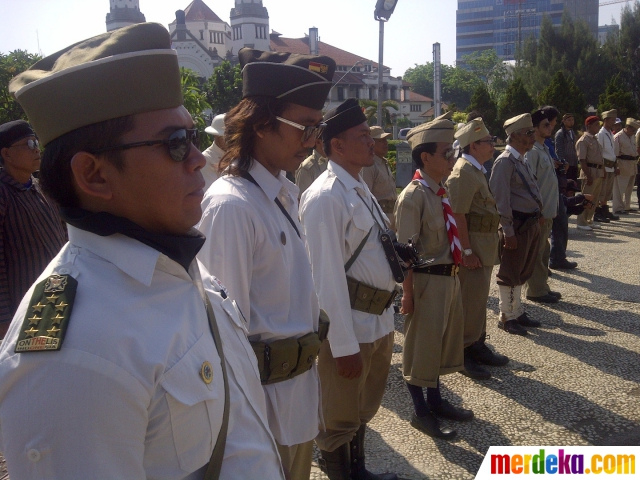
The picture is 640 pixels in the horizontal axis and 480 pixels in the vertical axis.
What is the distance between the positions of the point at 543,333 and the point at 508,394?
5.15 feet

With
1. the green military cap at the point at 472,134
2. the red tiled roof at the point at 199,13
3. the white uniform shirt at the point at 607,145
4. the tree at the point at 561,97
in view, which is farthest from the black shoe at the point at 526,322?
the red tiled roof at the point at 199,13

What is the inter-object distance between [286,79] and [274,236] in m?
0.71

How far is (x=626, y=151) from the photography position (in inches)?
496

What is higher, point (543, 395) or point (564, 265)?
point (564, 265)

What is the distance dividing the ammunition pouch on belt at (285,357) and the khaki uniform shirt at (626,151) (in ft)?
40.5

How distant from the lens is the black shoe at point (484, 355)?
5.13 metres

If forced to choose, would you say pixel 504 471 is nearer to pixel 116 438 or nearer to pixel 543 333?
pixel 543 333

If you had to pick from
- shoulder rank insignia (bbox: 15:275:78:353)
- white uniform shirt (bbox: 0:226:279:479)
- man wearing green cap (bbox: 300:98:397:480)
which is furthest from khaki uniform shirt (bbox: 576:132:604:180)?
shoulder rank insignia (bbox: 15:275:78:353)

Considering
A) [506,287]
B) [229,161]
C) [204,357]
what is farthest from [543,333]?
[204,357]

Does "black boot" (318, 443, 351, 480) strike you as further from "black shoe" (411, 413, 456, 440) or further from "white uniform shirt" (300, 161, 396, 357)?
"black shoe" (411, 413, 456, 440)

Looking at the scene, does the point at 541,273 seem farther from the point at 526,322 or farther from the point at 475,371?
the point at 475,371

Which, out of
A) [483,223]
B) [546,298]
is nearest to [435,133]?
[483,223]

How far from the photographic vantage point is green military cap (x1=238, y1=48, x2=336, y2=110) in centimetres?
247

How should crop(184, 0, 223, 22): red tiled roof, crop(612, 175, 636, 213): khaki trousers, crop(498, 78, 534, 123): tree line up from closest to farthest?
crop(612, 175, 636, 213): khaki trousers < crop(498, 78, 534, 123): tree < crop(184, 0, 223, 22): red tiled roof
